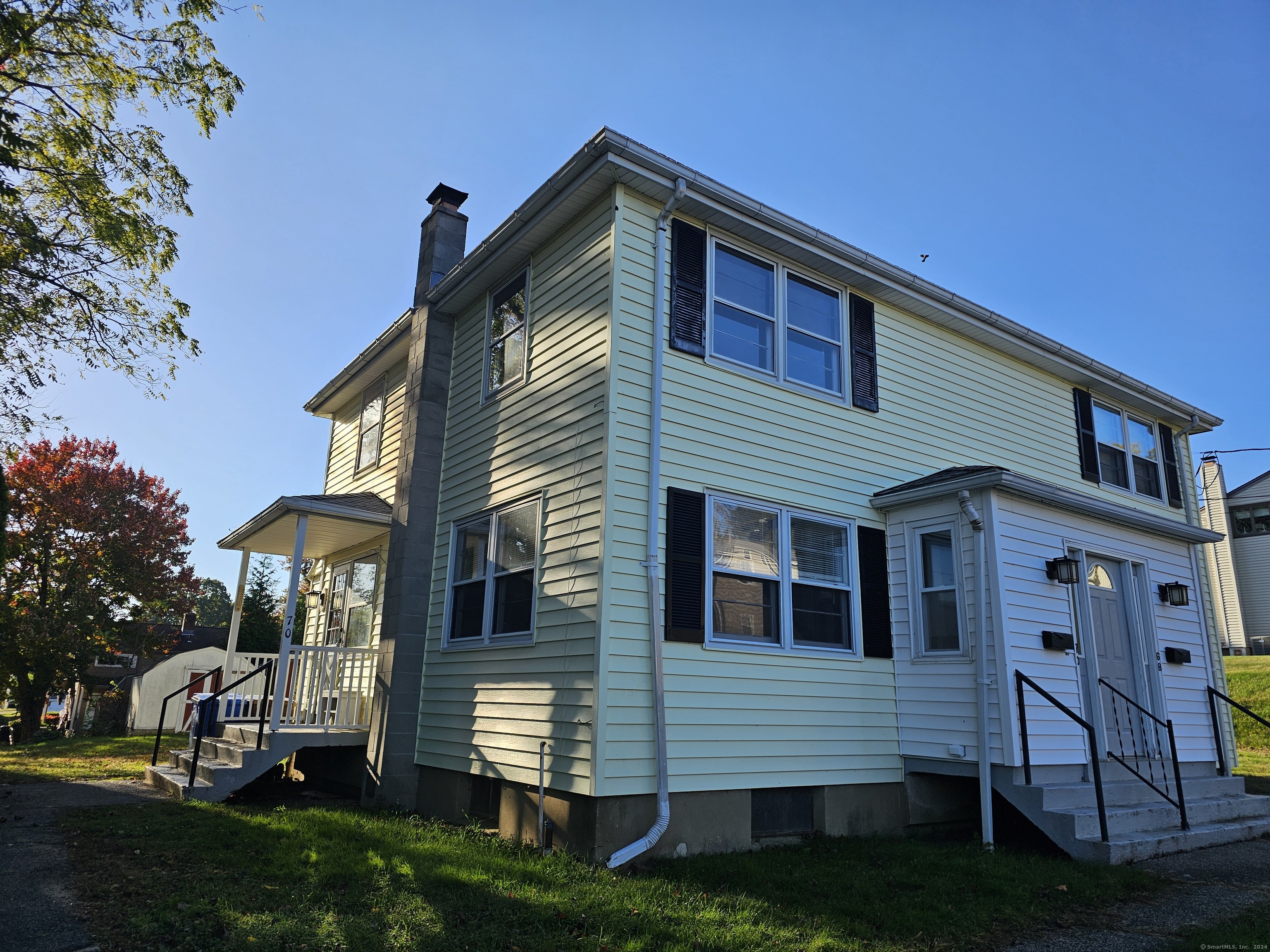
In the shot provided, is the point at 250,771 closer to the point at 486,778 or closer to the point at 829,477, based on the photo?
the point at 486,778

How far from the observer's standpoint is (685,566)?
749cm

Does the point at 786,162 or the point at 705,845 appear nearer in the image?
the point at 705,845

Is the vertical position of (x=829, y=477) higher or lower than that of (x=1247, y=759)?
higher

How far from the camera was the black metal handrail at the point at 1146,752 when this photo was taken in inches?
319

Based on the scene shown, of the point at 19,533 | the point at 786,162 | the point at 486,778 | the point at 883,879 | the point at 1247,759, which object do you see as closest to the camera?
the point at 883,879

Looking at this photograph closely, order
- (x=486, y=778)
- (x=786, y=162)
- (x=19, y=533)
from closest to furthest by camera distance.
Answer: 1. (x=486, y=778)
2. (x=786, y=162)
3. (x=19, y=533)

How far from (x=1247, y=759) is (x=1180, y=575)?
6.78 meters

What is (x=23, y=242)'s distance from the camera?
9719 mm

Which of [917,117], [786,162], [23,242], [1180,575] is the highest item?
[917,117]

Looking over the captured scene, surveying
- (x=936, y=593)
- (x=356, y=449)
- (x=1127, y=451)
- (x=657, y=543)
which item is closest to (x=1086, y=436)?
(x=1127, y=451)

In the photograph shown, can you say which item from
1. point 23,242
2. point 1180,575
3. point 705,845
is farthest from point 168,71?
point 1180,575

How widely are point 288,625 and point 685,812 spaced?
5.02m

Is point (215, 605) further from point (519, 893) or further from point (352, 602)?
point (519, 893)

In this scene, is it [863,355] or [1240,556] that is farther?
[1240,556]
